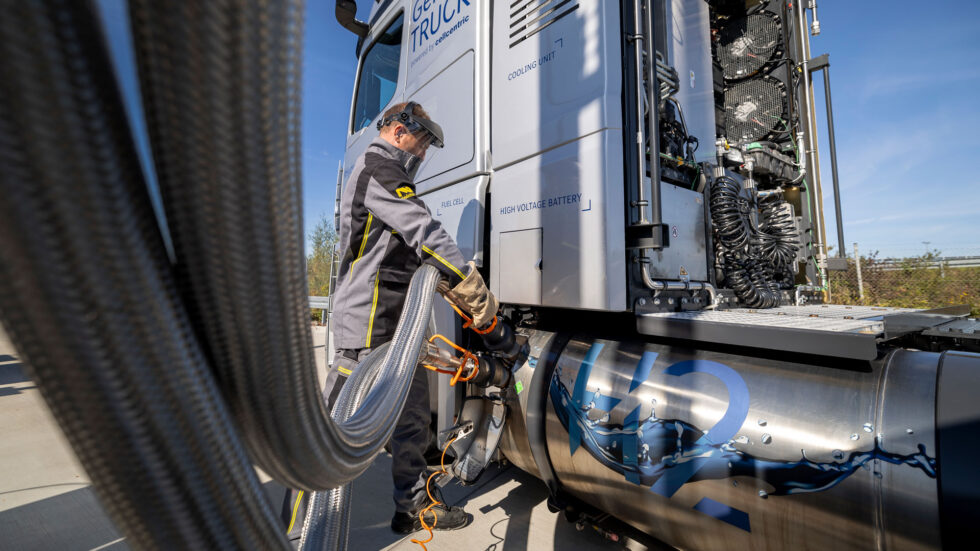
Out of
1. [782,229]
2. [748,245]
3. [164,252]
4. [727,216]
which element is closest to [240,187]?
[164,252]

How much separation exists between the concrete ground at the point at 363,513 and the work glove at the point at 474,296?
3.88 ft

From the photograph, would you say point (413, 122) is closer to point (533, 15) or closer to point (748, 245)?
point (533, 15)

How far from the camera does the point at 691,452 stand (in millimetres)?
1589

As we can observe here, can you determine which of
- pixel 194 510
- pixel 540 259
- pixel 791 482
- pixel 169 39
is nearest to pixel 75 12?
pixel 169 39

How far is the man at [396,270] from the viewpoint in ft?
6.60

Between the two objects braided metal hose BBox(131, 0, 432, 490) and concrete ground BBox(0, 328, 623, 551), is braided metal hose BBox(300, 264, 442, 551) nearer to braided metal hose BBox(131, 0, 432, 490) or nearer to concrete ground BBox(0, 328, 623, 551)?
braided metal hose BBox(131, 0, 432, 490)

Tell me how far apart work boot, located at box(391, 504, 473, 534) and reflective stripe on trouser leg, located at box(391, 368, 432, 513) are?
5 centimetres

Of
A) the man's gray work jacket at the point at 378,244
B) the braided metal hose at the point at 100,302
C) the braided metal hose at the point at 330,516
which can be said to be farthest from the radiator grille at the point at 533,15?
the braided metal hose at the point at 100,302

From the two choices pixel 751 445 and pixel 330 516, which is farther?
pixel 751 445

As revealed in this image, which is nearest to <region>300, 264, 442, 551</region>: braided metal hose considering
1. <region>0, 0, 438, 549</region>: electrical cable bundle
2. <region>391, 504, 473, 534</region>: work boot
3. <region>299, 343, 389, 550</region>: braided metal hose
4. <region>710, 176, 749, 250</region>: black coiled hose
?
<region>299, 343, 389, 550</region>: braided metal hose

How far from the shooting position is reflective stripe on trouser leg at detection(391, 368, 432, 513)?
2270 mm

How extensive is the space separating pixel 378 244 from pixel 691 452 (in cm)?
169

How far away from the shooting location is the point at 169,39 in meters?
0.40

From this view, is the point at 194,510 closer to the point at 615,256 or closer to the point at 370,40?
the point at 615,256
